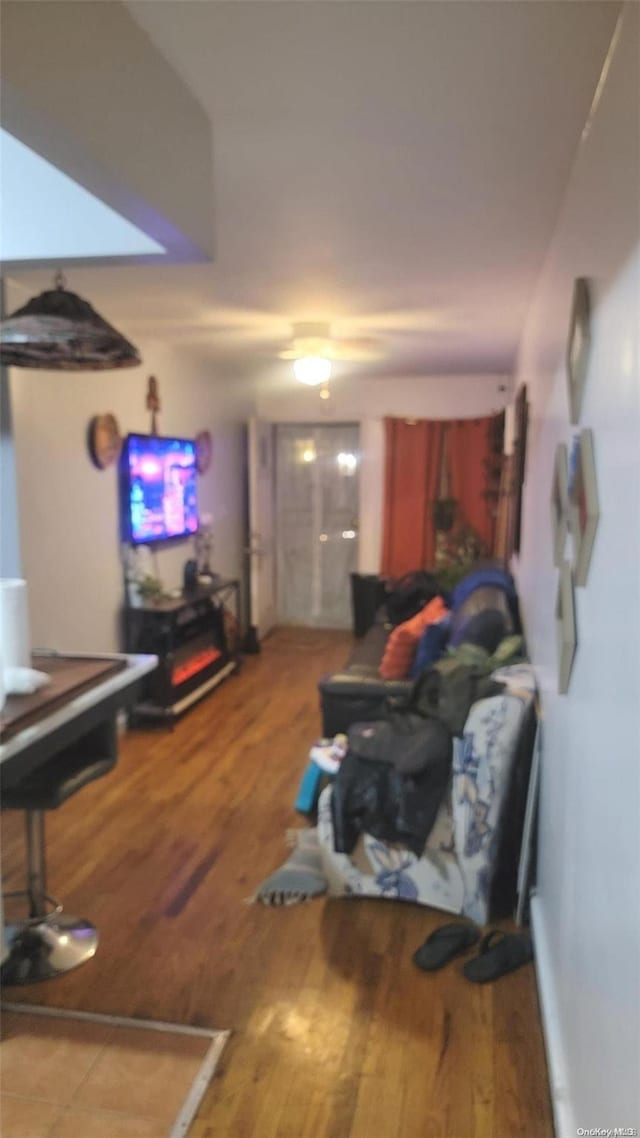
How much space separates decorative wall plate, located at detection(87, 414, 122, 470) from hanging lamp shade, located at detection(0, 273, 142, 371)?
5.44 ft

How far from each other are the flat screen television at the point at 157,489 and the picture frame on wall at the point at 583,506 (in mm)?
2969

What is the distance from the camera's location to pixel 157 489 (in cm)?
452

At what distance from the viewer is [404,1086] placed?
182cm

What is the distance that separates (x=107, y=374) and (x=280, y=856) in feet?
8.48

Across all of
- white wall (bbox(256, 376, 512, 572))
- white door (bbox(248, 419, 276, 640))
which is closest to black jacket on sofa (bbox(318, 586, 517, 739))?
white door (bbox(248, 419, 276, 640))

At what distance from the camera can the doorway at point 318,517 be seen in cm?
661

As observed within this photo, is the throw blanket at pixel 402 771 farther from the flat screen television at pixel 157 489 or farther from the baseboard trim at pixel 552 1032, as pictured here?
the flat screen television at pixel 157 489

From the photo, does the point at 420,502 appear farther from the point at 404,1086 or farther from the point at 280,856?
the point at 404,1086

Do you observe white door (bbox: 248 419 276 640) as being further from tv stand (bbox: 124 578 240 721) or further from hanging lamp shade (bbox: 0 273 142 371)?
hanging lamp shade (bbox: 0 273 142 371)

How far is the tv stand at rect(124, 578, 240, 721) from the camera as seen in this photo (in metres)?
4.25

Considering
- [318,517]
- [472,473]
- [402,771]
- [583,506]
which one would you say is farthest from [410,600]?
[583,506]

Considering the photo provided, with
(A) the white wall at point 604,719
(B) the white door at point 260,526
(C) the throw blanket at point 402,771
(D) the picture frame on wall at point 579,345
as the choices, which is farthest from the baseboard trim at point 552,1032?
(B) the white door at point 260,526

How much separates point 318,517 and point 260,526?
82 cm

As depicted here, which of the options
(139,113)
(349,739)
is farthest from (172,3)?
(349,739)
